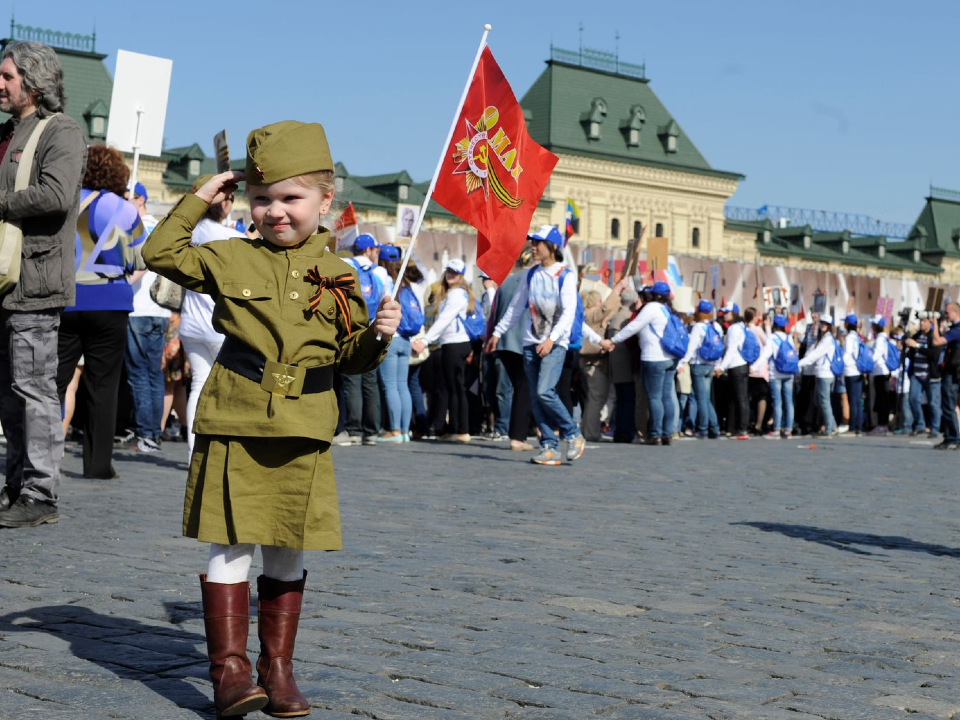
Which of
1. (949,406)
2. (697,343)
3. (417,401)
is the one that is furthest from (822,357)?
(417,401)

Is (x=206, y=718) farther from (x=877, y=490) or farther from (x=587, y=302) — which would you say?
(x=587, y=302)

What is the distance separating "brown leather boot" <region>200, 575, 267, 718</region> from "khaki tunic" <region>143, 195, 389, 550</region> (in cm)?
13

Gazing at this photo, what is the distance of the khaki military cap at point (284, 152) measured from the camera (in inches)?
135

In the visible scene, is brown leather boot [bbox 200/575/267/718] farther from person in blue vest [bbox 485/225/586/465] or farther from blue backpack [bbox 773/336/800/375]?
blue backpack [bbox 773/336/800/375]

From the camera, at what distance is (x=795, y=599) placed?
5203 mm

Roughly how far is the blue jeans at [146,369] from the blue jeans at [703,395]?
27.7ft

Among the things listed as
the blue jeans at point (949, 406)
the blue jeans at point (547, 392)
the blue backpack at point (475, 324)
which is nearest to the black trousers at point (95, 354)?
the blue jeans at point (547, 392)

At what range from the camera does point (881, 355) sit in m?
23.4

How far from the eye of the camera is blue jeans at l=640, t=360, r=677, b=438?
50.1 ft

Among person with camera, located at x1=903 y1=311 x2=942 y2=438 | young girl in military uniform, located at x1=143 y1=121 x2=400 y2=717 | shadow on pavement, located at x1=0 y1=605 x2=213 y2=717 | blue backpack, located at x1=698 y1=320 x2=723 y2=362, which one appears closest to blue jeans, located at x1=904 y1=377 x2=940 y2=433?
person with camera, located at x1=903 y1=311 x2=942 y2=438

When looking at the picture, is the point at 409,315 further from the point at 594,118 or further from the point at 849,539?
the point at 594,118

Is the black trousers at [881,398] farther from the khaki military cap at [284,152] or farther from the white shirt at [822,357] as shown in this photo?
the khaki military cap at [284,152]

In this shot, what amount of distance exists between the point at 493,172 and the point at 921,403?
18.5m

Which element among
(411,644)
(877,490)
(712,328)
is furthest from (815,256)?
(411,644)
